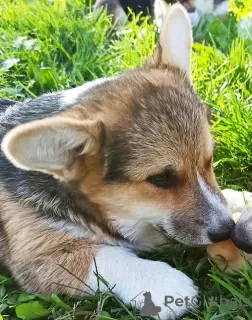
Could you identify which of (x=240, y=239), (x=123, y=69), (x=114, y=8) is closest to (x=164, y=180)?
(x=240, y=239)

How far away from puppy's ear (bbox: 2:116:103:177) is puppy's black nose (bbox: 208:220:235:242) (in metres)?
0.62

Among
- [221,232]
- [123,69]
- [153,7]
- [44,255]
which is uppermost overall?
[221,232]

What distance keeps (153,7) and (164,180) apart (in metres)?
3.70

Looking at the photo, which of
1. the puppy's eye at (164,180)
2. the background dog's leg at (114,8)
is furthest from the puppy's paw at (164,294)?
the background dog's leg at (114,8)

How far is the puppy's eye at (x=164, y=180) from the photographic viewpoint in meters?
2.61

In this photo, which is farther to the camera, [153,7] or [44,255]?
[153,7]

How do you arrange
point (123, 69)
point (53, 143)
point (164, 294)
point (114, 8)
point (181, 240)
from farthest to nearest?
point (114, 8) → point (123, 69) → point (181, 240) → point (164, 294) → point (53, 143)

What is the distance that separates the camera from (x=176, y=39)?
3.06 meters

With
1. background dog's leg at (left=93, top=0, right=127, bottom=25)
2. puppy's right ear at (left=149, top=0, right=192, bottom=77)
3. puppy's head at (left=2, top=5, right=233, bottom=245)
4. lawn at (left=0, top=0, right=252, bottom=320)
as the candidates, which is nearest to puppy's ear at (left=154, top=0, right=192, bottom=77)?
puppy's right ear at (left=149, top=0, right=192, bottom=77)

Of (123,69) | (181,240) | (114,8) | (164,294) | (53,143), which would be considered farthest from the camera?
(114,8)

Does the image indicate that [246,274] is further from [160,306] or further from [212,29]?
[212,29]

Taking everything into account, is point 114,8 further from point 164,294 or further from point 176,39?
point 164,294

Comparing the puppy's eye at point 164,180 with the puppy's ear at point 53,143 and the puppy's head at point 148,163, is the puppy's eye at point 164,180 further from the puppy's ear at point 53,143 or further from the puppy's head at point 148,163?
the puppy's ear at point 53,143

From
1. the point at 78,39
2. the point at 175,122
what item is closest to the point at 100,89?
the point at 175,122
